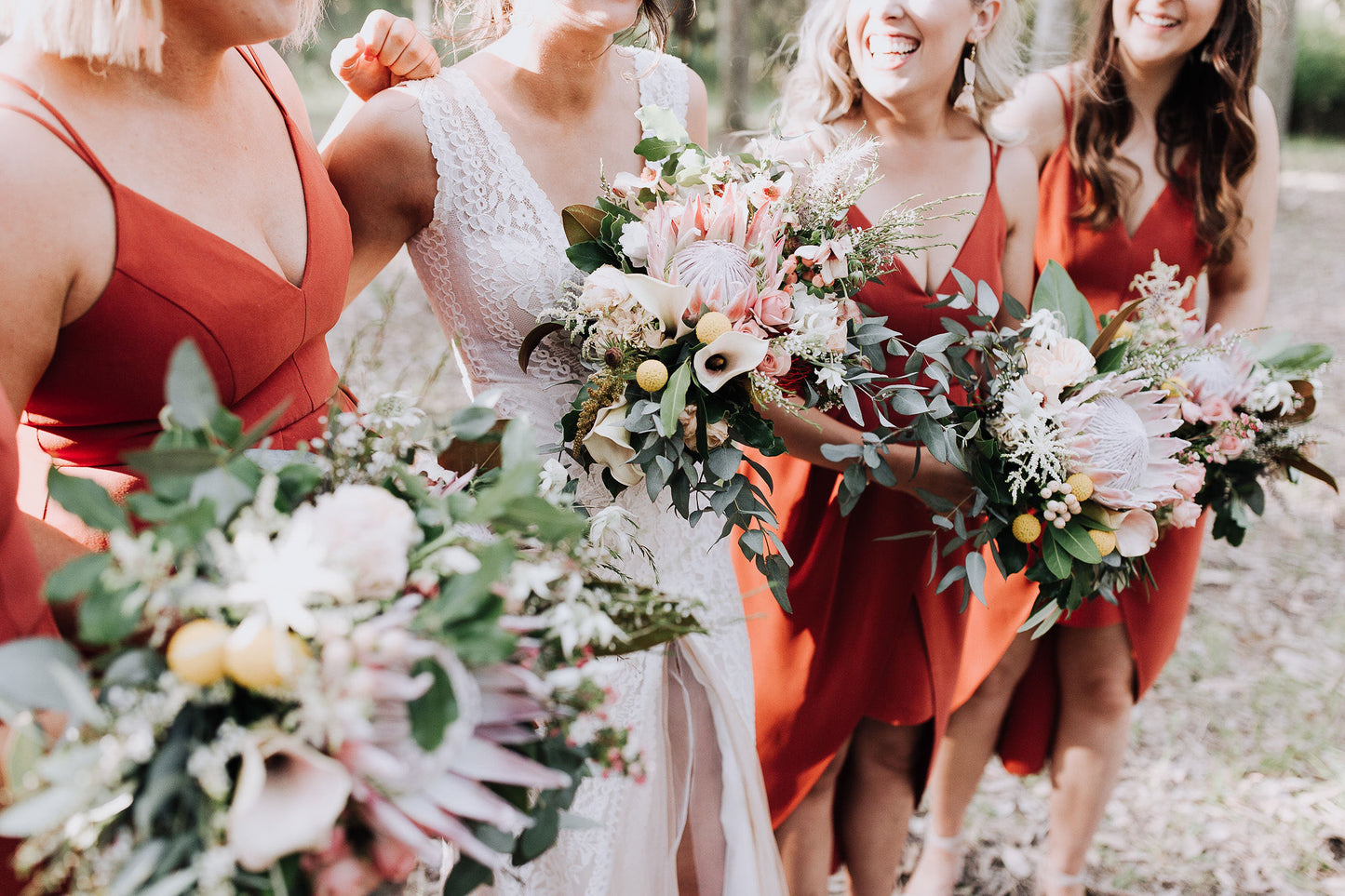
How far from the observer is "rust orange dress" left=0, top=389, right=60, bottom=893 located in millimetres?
1096

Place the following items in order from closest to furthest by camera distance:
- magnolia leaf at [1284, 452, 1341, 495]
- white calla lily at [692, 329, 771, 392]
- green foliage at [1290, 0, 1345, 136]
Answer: white calla lily at [692, 329, 771, 392]
magnolia leaf at [1284, 452, 1341, 495]
green foliage at [1290, 0, 1345, 136]

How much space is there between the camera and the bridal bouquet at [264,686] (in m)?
0.87

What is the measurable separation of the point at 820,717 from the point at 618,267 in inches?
54.8

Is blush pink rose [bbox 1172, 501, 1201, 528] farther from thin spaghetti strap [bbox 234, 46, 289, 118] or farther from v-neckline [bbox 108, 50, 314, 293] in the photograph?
thin spaghetti strap [bbox 234, 46, 289, 118]

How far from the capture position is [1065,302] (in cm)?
215

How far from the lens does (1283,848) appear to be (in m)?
3.20

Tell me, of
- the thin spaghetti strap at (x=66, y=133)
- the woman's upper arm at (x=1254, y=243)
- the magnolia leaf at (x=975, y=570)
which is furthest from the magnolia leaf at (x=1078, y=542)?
the thin spaghetti strap at (x=66, y=133)

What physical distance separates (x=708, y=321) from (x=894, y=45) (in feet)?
3.47

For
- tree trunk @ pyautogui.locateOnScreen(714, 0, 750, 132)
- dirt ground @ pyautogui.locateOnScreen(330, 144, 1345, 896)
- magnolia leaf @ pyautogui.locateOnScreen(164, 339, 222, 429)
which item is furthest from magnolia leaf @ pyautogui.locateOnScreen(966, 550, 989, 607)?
tree trunk @ pyautogui.locateOnScreen(714, 0, 750, 132)

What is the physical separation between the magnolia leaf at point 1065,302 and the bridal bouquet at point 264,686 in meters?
1.48

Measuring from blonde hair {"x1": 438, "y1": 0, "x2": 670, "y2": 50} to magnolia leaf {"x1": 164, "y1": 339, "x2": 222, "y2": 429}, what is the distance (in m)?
1.43

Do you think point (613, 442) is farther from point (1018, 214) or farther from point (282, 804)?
point (1018, 214)

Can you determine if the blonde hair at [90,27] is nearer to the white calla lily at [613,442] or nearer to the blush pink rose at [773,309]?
the white calla lily at [613,442]

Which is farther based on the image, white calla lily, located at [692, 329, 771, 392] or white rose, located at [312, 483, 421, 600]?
white calla lily, located at [692, 329, 771, 392]
